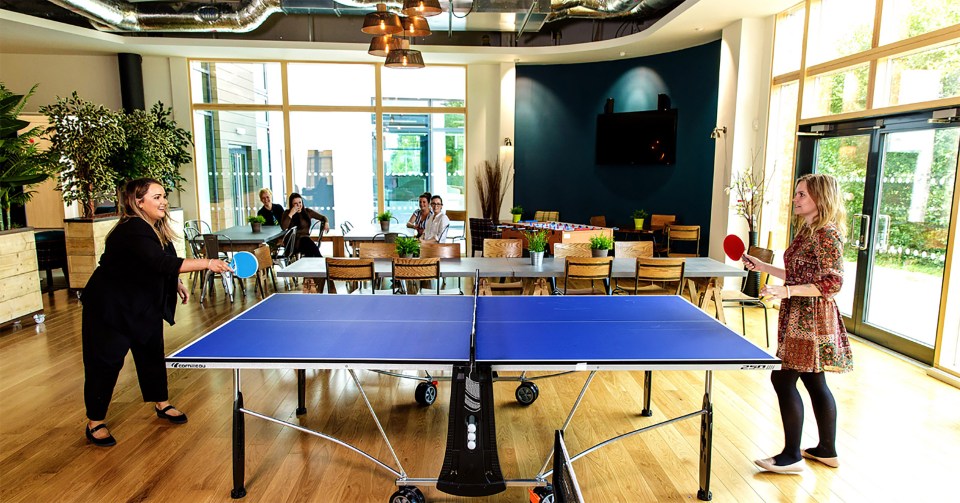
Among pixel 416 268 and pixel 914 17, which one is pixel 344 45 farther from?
pixel 914 17

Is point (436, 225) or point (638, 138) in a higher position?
point (638, 138)

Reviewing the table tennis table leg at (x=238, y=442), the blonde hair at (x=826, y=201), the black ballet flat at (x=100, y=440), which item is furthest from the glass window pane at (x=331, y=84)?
the blonde hair at (x=826, y=201)

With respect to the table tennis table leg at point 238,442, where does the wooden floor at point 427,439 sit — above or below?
below

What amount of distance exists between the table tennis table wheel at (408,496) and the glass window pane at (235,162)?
29.7ft

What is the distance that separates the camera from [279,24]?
30.4 ft

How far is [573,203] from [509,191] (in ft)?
4.07

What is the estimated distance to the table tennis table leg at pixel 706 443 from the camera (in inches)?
114

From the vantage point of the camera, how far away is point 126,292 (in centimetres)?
342

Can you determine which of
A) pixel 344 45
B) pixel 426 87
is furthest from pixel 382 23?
pixel 426 87

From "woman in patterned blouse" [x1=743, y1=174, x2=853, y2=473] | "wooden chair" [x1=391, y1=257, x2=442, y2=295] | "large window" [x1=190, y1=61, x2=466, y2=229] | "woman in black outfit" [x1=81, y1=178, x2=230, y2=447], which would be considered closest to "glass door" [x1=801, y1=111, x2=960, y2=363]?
"woman in patterned blouse" [x1=743, y1=174, x2=853, y2=473]

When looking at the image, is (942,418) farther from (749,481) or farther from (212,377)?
(212,377)

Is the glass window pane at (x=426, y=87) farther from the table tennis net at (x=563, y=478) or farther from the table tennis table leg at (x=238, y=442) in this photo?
the table tennis net at (x=563, y=478)

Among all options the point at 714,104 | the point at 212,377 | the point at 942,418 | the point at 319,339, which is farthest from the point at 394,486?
the point at 714,104

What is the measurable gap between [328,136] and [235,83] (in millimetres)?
1826
